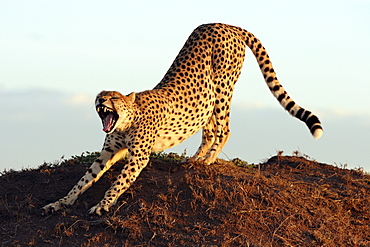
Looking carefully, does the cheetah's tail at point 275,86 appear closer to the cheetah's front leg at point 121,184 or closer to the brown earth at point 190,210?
the brown earth at point 190,210

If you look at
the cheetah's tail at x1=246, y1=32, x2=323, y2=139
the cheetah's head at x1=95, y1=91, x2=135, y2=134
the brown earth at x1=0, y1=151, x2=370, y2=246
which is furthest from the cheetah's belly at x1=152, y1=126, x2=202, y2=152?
the cheetah's tail at x1=246, y1=32, x2=323, y2=139

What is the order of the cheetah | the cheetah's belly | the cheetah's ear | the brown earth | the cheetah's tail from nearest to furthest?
the brown earth → the cheetah → the cheetah's ear → the cheetah's belly → the cheetah's tail

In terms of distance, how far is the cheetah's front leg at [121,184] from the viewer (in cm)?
681

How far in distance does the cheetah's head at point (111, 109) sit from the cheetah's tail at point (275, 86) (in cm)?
252

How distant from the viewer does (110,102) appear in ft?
22.5

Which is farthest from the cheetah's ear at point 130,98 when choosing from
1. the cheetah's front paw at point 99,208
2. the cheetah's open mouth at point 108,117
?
the cheetah's front paw at point 99,208

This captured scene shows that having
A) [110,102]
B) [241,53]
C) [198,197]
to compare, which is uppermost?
[241,53]

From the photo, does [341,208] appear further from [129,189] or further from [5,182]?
[5,182]

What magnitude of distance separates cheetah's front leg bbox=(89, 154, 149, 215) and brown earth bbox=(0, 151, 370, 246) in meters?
0.10

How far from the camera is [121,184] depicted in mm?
6945

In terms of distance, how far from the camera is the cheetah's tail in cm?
813

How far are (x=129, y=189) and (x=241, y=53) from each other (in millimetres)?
2694

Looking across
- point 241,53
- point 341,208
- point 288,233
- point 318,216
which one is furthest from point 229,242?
point 241,53

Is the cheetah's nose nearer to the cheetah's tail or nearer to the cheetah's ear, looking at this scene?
the cheetah's ear
